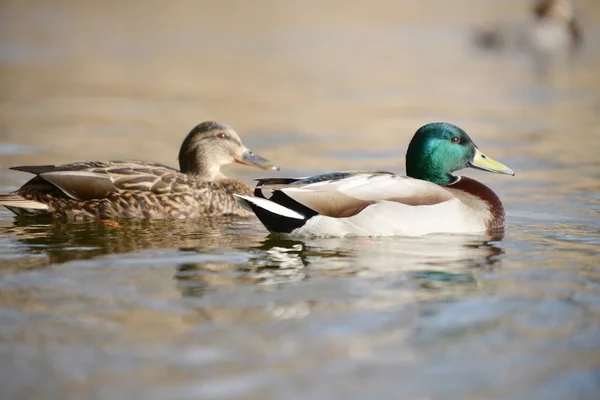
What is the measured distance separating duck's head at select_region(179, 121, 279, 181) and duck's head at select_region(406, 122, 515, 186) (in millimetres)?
1748

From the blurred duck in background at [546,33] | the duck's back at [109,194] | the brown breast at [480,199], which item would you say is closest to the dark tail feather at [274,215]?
the duck's back at [109,194]

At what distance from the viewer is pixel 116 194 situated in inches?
330

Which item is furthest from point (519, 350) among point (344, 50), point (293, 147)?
point (344, 50)

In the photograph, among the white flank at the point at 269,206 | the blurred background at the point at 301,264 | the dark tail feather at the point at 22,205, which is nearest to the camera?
the blurred background at the point at 301,264

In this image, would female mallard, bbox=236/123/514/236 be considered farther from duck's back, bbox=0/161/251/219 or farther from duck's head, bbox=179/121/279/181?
duck's head, bbox=179/121/279/181

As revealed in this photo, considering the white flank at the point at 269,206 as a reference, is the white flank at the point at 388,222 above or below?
below

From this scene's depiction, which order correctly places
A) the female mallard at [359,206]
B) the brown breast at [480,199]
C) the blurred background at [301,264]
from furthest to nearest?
the brown breast at [480,199]
the female mallard at [359,206]
the blurred background at [301,264]

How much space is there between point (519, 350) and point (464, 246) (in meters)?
2.47

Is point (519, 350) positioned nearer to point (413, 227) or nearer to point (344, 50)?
point (413, 227)

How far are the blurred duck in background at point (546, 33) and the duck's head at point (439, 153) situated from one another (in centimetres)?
1531

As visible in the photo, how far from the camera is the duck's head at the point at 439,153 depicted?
26.6 ft

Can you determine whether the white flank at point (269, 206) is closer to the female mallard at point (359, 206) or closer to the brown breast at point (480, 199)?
the female mallard at point (359, 206)

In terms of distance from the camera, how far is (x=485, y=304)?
5730 millimetres

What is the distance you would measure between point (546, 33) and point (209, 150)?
1583 cm
